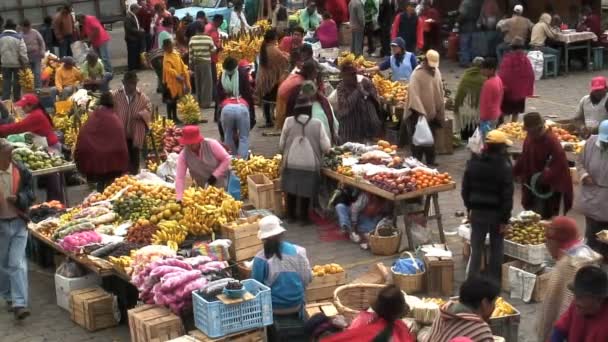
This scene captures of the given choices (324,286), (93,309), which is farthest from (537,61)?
(93,309)

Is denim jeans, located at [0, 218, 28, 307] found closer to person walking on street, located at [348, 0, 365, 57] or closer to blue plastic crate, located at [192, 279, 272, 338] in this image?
blue plastic crate, located at [192, 279, 272, 338]

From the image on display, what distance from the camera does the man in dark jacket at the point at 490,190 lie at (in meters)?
9.90

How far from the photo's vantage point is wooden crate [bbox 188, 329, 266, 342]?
893cm

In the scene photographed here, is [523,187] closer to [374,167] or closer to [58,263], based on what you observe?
[374,167]

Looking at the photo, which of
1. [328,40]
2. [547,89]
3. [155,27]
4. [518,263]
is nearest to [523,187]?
[518,263]

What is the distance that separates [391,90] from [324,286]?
7275 mm

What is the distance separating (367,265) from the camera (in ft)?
39.3

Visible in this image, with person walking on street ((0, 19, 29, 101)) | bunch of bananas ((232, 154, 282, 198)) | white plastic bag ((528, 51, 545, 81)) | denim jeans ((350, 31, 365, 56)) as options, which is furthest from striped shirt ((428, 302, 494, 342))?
denim jeans ((350, 31, 365, 56))

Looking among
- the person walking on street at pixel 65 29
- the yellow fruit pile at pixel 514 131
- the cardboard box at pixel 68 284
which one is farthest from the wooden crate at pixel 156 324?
the person walking on street at pixel 65 29

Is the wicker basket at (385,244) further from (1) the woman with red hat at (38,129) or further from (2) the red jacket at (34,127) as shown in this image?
(2) the red jacket at (34,127)

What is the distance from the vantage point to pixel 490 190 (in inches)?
392

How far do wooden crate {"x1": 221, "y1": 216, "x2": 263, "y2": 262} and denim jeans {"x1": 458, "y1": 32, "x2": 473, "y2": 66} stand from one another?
13.8m

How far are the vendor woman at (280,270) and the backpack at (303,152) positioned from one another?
158 inches

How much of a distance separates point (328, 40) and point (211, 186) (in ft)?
37.8
